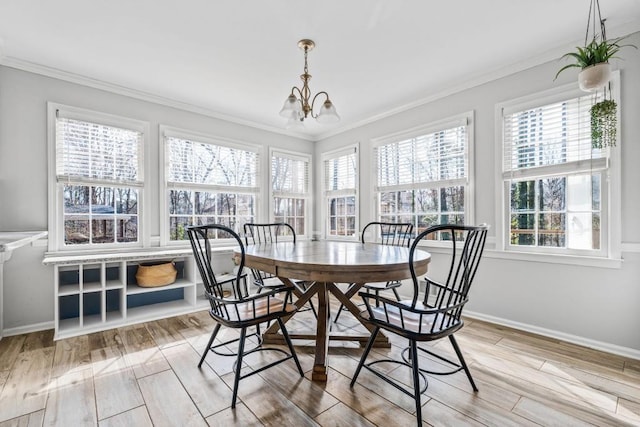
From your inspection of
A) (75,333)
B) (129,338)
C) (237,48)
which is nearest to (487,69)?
(237,48)

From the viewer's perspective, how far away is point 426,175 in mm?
3627

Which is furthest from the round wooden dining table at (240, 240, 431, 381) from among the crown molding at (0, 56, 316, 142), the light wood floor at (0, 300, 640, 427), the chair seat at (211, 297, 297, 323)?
the crown molding at (0, 56, 316, 142)

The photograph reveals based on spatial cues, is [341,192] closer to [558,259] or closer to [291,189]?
[291,189]

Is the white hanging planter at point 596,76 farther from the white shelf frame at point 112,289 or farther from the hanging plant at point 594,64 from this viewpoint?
the white shelf frame at point 112,289

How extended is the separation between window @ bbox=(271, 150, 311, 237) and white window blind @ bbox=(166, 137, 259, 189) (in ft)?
1.24

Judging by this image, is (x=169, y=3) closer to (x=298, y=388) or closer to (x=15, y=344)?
(x=298, y=388)

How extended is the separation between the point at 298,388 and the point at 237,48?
2654 millimetres

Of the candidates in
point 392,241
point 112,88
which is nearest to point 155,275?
point 112,88

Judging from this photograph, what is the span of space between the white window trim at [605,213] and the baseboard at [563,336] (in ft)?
2.01

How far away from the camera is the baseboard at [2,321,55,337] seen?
8.86 feet

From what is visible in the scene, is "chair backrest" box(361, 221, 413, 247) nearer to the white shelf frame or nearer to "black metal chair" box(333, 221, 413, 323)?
"black metal chair" box(333, 221, 413, 323)

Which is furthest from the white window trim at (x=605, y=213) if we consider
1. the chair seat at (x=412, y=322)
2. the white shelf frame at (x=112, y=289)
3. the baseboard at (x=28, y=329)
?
the baseboard at (x=28, y=329)

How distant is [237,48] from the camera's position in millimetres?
2574

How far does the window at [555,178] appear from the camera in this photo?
2.46 m
